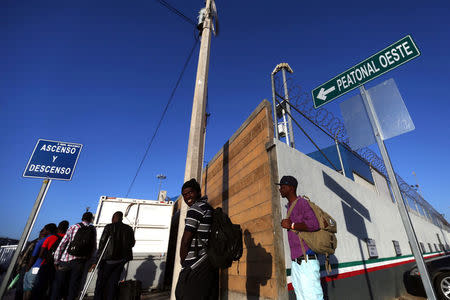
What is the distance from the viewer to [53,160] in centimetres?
376

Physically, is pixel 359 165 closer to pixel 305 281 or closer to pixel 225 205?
pixel 225 205

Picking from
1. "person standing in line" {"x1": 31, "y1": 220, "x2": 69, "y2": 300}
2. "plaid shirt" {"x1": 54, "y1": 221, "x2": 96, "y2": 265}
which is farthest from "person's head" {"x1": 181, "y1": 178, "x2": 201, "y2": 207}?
"person standing in line" {"x1": 31, "y1": 220, "x2": 69, "y2": 300}

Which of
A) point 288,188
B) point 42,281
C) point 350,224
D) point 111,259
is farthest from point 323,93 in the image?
point 42,281

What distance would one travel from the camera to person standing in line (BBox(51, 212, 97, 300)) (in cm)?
400

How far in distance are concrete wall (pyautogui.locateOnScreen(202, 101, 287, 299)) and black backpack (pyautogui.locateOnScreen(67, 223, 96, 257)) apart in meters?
2.80

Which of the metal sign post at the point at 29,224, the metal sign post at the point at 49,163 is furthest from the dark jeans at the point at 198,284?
the metal sign post at the point at 49,163

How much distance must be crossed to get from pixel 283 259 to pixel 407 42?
9.98 feet

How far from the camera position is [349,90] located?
2734mm

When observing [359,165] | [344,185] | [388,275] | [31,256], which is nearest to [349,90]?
[344,185]

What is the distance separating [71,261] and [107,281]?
99 cm

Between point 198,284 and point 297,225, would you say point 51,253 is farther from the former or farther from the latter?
point 297,225

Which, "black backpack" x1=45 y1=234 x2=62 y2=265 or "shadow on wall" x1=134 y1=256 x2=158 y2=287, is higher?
"black backpack" x1=45 y1=234 x2=62 y2=265

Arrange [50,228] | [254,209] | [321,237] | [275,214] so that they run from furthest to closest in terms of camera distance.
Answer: [50,228]
[254,209]
[275,214]
[321,237]

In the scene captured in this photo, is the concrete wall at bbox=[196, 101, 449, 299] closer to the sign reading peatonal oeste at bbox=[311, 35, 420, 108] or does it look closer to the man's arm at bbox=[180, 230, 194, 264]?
the sign reading peatonal oeste at bbox=[311, 35, 420, 108]
